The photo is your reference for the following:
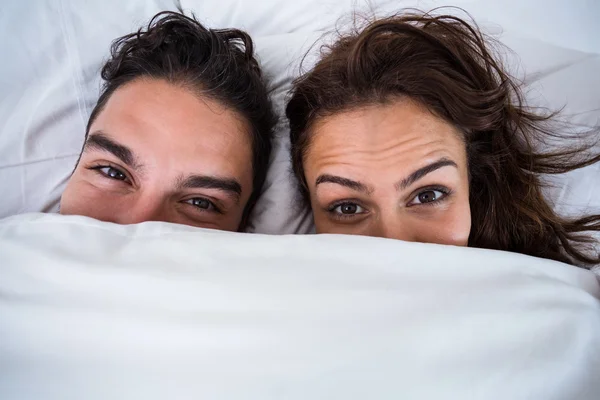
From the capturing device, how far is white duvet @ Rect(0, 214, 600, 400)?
0.59 metres

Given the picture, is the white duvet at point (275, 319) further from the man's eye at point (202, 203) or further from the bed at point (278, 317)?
the man's eye at point (202, 203)

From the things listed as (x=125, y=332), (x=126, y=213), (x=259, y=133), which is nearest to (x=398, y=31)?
(x=259, y=133)

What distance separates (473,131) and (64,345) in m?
0.82

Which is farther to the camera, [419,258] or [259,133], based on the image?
[259,133]

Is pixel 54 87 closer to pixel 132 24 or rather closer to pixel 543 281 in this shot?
pixel 132 24

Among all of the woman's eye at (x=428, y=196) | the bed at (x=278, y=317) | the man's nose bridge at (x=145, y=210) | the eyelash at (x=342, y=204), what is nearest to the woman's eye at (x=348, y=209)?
the eyelash at (x=342, y=204)

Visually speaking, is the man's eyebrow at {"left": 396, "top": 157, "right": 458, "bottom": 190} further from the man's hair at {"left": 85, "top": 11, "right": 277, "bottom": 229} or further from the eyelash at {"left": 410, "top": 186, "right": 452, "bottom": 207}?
the man's hair at {"left": 85, "top": 11, "right": 277, "bottom": 229}

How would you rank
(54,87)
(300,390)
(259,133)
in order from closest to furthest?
(300,390)
(259,133)
(54,87)

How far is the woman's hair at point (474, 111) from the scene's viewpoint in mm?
960

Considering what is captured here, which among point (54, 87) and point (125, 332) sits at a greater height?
point (54, 87)

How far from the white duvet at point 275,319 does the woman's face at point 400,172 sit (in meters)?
0.16

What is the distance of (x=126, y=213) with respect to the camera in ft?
3.01

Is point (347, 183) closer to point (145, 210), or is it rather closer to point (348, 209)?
point (348, 209)

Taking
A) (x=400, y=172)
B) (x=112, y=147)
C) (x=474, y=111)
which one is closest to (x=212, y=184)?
(x=112, y=147)
